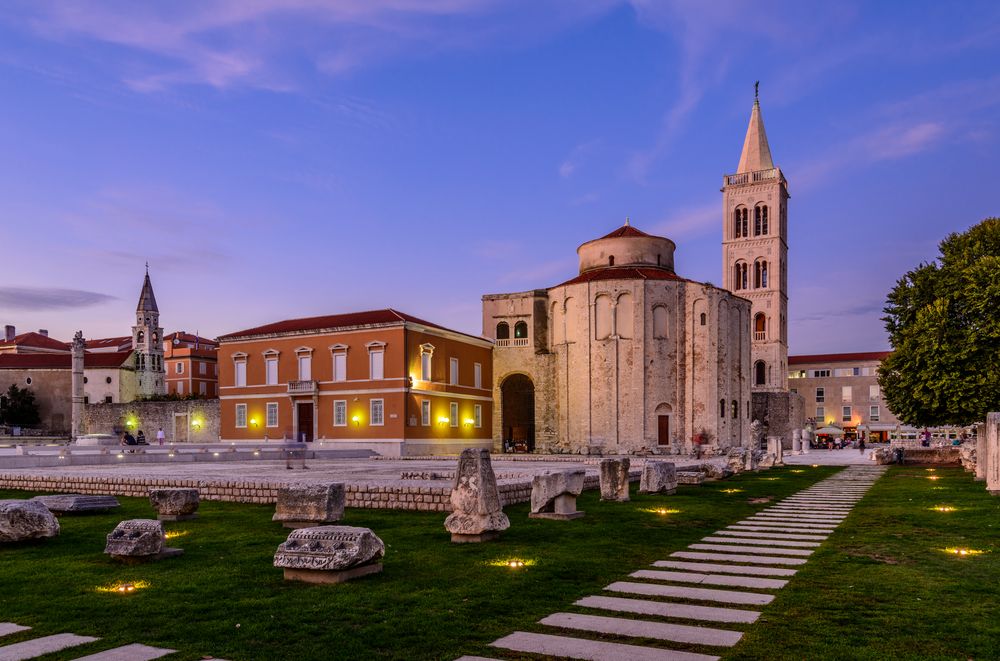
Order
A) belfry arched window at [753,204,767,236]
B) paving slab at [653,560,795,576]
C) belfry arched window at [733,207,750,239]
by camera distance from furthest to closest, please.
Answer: belfry arched window at [733,207,750,239], belfry arched window at [753,204,767,236], paving slab at [653,560,795,576]

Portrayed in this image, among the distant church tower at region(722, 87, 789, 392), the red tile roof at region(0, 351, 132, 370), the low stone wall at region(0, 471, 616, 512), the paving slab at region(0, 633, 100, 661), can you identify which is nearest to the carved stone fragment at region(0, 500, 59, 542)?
the low stone wall at region(0, 471, 616, 512)

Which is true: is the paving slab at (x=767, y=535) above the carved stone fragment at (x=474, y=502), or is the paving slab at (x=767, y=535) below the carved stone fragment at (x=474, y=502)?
below

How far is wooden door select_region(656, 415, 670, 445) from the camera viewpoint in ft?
159

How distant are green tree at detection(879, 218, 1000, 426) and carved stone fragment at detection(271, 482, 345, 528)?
71.6 ft

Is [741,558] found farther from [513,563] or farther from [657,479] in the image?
[657,479]

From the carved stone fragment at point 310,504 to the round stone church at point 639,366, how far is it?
3779cm

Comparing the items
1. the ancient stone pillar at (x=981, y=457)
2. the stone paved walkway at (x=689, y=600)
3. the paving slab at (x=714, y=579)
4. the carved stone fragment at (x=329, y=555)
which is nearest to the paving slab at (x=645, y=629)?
the stone paved walkway at (x=689, y=600)

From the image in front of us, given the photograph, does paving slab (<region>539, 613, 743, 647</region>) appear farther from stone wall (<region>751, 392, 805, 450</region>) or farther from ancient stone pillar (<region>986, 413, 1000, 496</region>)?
stone wall (<region>751, 392, 805, 450</region>)

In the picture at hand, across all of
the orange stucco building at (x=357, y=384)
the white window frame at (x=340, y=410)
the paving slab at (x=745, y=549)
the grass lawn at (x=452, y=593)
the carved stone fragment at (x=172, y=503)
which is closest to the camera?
the grass lawn at (x=452, y=593)

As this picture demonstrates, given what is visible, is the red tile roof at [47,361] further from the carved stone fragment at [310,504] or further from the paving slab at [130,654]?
the paving slab at [130,654]

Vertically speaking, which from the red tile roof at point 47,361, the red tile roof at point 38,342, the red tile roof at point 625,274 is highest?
the red tile roof at point 625,274

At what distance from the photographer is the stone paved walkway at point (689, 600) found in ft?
17.6

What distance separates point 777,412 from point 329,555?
62580mm

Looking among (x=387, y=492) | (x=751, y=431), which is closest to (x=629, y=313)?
(x=751, y=431)
